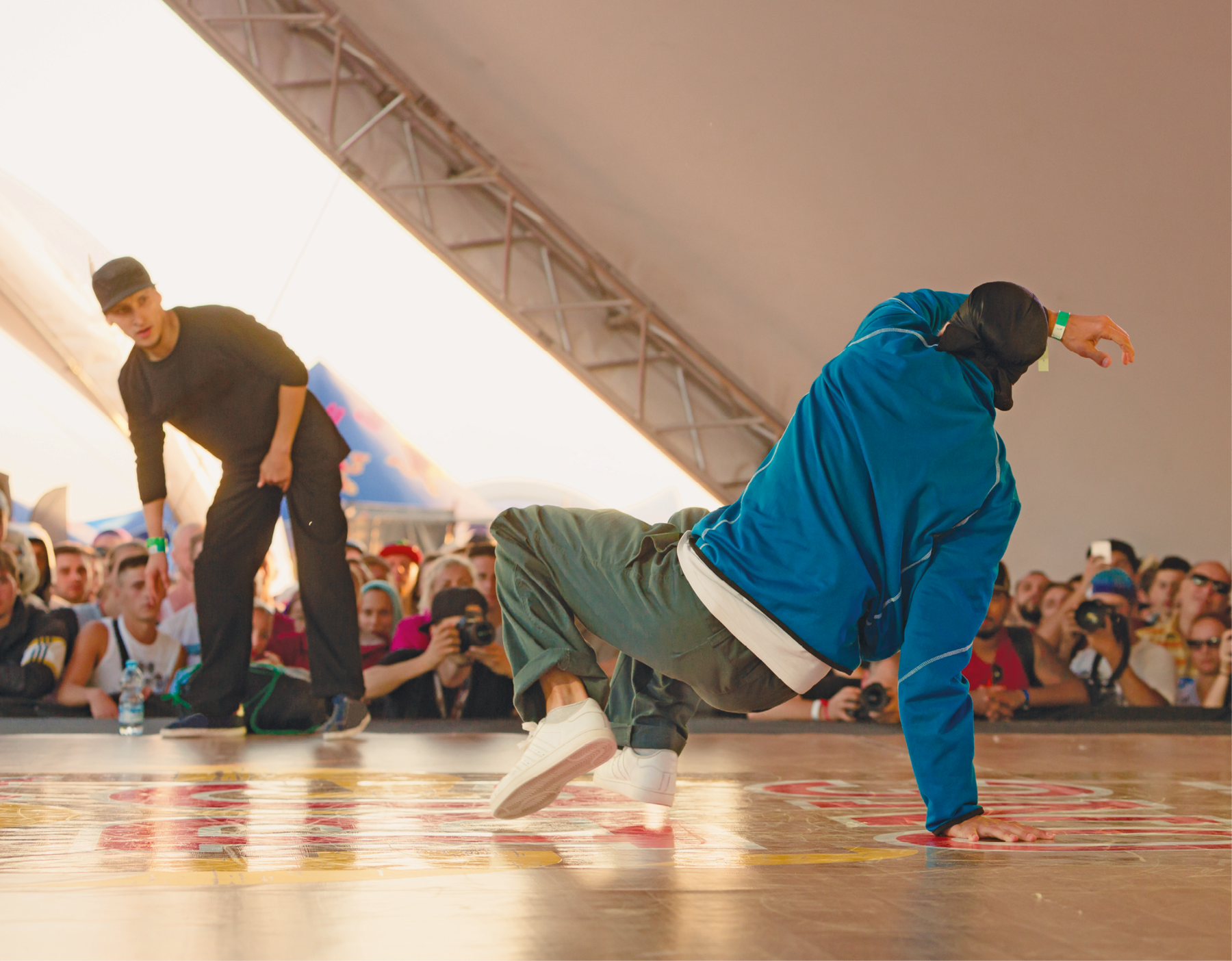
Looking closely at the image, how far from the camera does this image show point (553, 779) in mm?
1331

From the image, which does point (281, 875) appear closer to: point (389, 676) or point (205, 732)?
point (205, 732)

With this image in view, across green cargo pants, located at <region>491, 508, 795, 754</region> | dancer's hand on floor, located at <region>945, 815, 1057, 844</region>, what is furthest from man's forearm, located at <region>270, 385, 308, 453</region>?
dancer's hand on floor, located at <region>945, 815, 1057, 844</region>

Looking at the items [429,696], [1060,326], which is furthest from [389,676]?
[1060,326]

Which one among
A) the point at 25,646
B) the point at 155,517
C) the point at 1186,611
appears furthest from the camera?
the point at 1186,611

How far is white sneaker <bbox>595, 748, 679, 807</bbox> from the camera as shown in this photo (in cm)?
155

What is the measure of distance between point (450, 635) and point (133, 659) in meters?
0.96

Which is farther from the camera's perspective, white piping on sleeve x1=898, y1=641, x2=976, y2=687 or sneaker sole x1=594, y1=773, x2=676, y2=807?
sneaker sole x1=594, y1=773, x2=676, y2=807

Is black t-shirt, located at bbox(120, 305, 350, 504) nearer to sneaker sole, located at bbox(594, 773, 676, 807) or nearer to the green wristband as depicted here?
sneaker sole, located at bbox(594, 773, 676, 807)

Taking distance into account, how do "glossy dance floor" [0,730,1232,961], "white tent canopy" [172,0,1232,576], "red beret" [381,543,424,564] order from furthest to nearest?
"white tent canopy" [172,0,1232,576], "red beret" [381,543,424,564], "glossy dance floor" [0,730,1232,961]

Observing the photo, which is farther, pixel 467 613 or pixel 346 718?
pixel 467 613

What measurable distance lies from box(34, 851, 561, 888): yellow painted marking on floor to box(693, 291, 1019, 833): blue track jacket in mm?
401

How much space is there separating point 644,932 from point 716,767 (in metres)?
1.35

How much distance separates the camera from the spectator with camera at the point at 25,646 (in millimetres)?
3211

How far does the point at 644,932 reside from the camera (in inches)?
34.9
